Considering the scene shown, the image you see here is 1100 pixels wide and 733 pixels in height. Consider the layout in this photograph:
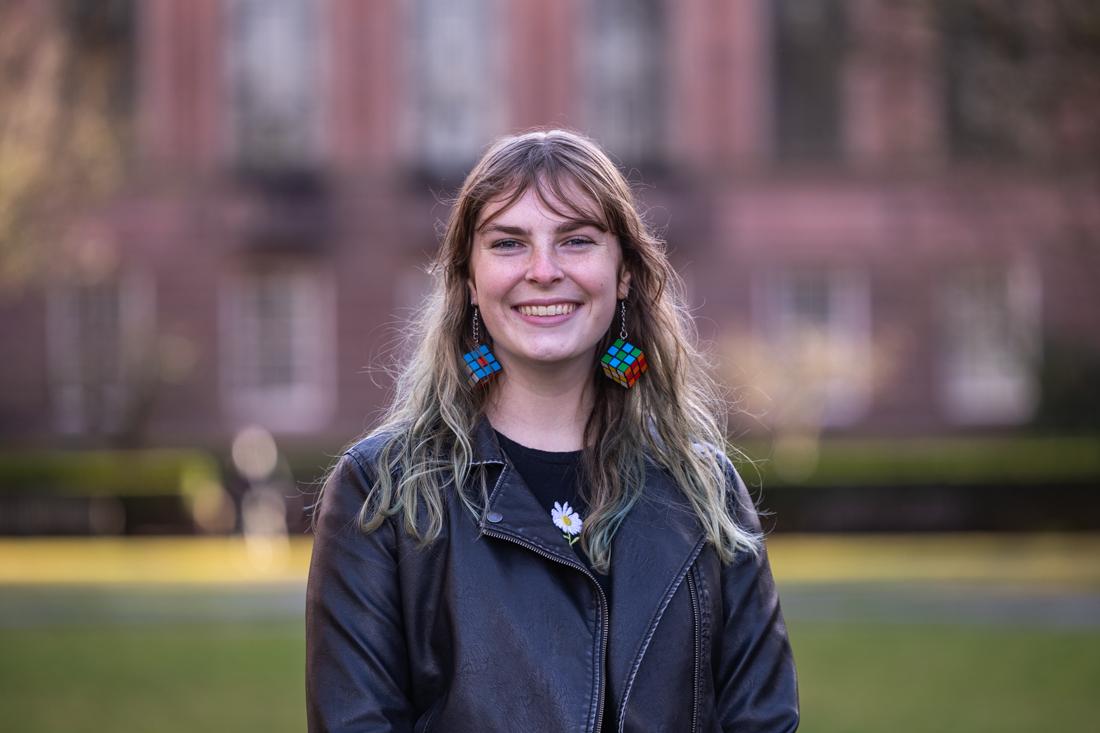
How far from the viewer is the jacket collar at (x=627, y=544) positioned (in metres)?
2.86

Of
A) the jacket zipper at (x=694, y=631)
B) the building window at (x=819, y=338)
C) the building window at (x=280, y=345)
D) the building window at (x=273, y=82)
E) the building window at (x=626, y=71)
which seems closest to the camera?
the jacket zipper at (x=694, y=631)

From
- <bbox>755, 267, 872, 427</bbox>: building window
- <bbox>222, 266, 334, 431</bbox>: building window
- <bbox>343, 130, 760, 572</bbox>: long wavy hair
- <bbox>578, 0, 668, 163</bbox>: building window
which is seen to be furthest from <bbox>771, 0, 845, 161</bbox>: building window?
<bbox>343, 130, 760, 572</bbox>: long wavy hair

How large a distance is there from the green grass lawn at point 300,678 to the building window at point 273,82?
18004 millimetres

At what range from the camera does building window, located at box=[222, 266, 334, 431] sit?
96.4ft

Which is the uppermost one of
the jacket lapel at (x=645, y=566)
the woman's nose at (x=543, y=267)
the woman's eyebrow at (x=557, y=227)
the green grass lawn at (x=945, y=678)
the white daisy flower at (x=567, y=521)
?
the woman's eyebrow at (x=557, y=227)

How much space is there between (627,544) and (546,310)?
45 cm

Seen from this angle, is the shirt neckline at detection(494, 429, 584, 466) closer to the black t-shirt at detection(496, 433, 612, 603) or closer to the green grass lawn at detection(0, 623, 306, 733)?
the black t-shirt at detection(496, 433, 612, 603)

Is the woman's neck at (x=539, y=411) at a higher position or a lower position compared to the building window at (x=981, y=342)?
higher

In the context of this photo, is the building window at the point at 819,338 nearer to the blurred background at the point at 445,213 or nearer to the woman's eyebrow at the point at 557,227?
the blurred background at the point at 445,213

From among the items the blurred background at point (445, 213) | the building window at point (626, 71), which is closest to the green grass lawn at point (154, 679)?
the blurred background at point (445, 213)

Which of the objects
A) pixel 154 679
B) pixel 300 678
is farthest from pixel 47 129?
pixel 300 678

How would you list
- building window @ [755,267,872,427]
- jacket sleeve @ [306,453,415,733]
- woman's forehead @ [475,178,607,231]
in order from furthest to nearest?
building window @ [755,267,872,427]
woman's forehead @ [475,178,607,231]
jacket sleeve @ [306,453,415,733]

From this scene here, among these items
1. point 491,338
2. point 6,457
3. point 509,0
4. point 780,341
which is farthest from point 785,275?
point 491,338

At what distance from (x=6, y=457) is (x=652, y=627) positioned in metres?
21.6
